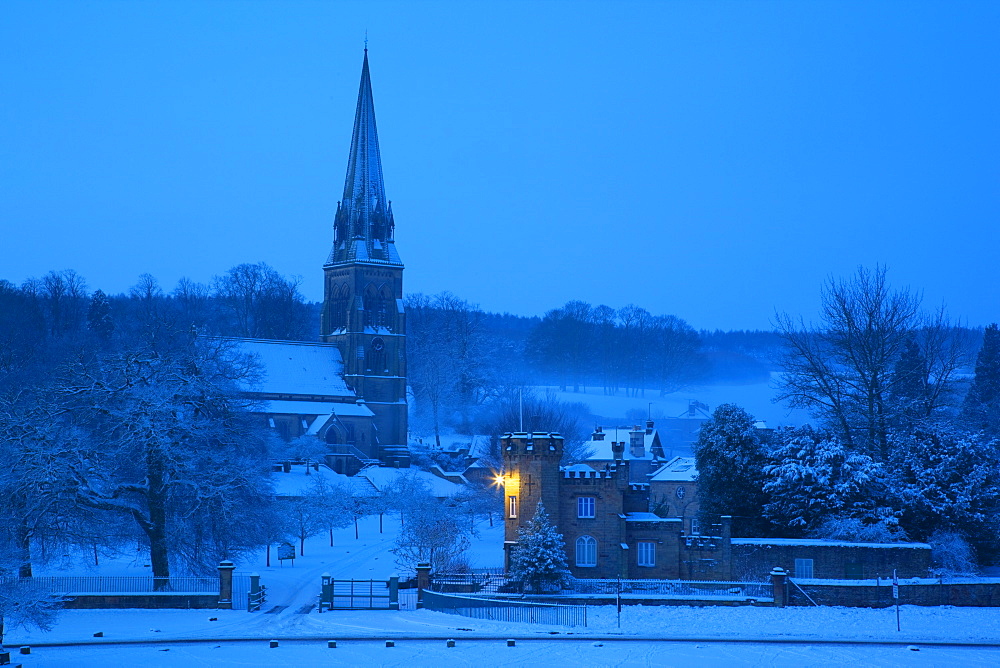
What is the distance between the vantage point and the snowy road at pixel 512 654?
27188 millimetres

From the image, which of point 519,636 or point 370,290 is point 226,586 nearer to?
point 519,636

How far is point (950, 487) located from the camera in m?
40.6

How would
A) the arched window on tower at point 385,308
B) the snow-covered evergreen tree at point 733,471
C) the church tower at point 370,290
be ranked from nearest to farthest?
1. the snow-covered evergreen tree at point 733,471
2. the church tower at point 370,290
3. the arched window on tower at point 385,308

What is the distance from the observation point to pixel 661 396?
457 ft

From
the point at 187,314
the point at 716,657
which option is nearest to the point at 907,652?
the point at 716,657

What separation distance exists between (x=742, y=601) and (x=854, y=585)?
3.57 meters

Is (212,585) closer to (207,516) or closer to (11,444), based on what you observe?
(207,516)

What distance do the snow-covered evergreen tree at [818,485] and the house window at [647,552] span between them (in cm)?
517

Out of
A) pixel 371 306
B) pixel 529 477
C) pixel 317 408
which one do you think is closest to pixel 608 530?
pixel 529 477

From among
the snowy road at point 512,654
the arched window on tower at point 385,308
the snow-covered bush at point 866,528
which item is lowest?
the snowy road at point 512,654

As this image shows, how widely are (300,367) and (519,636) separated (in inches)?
2635

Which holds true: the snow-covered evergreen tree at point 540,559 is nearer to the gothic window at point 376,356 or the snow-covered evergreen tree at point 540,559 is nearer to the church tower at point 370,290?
the church tower at point 370,290

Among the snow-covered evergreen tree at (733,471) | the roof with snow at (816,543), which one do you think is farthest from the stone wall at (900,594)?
the snow-covered evergreen tree at (733,471)

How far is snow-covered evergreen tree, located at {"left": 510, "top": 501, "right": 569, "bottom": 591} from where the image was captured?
37969mm
